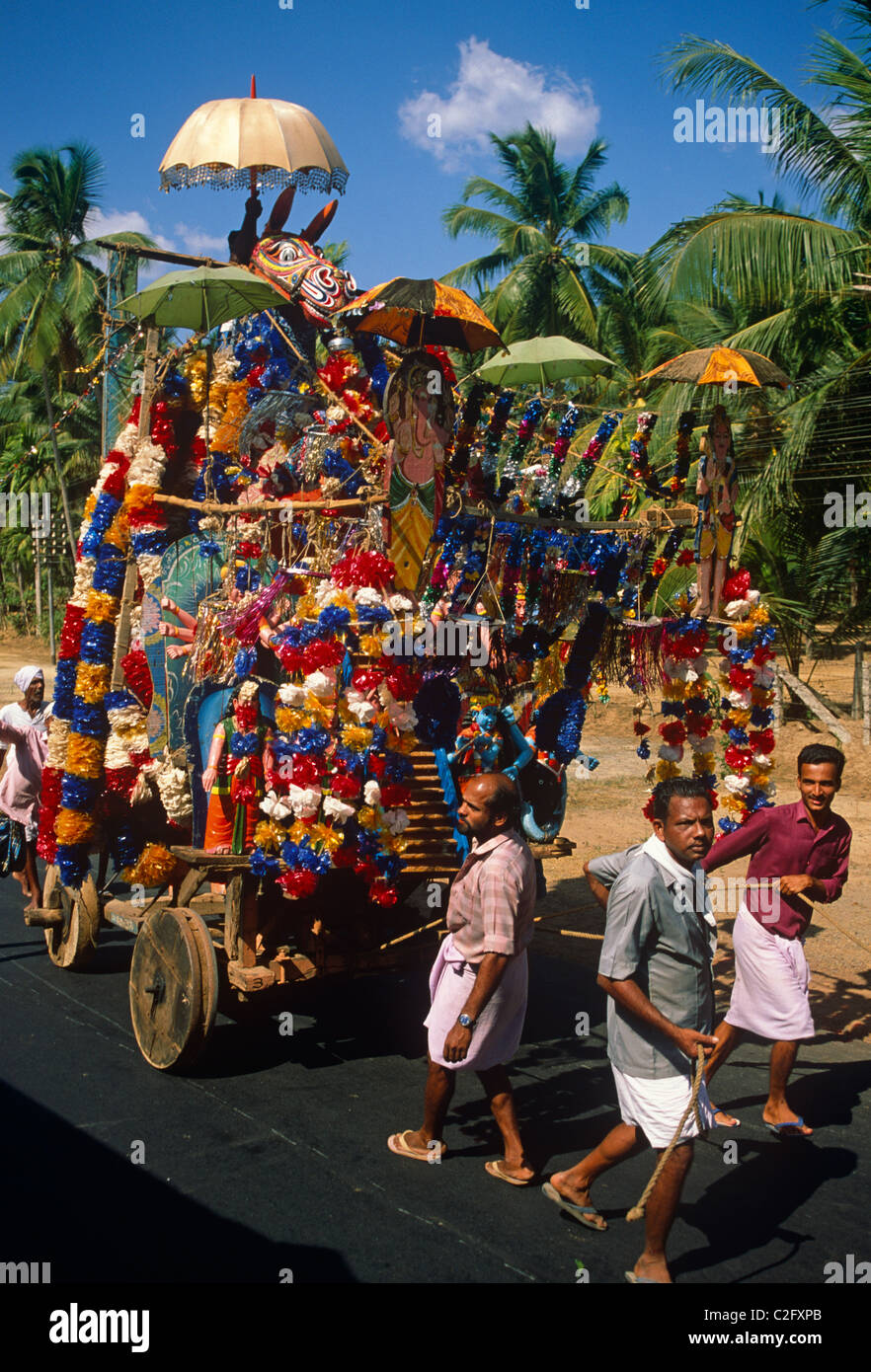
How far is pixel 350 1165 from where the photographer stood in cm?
466

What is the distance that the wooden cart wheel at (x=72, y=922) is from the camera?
6875 mm

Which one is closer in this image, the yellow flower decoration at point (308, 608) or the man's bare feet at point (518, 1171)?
the man's bare feet at point (518, 1171)

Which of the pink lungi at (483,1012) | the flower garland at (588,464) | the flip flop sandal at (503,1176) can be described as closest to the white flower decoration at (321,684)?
the pink lungi at (483,1012)

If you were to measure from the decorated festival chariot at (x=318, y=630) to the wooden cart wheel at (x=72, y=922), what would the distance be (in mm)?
19

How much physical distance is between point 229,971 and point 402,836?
106cm

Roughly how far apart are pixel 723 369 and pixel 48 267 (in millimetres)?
24213

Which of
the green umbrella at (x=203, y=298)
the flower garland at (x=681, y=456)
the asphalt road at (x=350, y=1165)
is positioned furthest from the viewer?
the flower garland at (x=681, y=456)

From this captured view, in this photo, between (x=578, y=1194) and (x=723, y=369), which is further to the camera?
(x=723, y=369)

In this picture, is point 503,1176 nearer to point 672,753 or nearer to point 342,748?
point 342,748

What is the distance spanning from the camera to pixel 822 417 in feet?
41.3

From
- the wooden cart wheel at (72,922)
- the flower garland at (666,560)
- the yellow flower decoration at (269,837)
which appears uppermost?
the flower garland at (666,560)

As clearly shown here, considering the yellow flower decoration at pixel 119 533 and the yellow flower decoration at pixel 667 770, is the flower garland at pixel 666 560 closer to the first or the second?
the yellow flower decoration at pixel 667 770

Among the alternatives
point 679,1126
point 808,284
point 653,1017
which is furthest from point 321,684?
point 808,284

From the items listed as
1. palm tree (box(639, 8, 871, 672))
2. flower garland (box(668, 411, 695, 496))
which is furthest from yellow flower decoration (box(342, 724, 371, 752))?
palm tree (box(639, 8, 871, 672))
